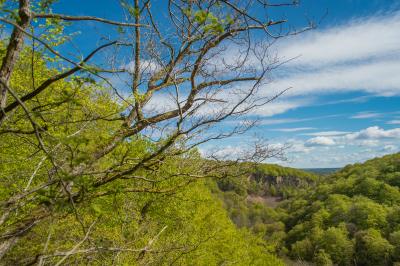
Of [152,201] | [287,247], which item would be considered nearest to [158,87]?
[152,201]

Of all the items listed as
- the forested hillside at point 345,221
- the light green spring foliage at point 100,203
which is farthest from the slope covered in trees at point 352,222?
the light green spring foliage at point 100,203

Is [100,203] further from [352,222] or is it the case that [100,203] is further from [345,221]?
[352,222]

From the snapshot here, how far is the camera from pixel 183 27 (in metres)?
5.50

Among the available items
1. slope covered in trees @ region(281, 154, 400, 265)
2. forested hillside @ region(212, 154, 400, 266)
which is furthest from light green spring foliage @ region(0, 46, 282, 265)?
slope covered in trees @ region(281, 154, 400, 265)

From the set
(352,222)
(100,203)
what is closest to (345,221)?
(352,222)

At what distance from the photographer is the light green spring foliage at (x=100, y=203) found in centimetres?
367

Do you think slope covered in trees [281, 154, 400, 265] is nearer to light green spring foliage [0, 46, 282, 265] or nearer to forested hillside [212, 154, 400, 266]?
forested hillside [212, 154, 400, 266]

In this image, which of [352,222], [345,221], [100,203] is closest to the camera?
[100,203]

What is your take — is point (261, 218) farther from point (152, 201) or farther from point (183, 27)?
point (183, 27)

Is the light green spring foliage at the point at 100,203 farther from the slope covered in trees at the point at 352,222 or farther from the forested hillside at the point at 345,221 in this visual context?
the slope covered in trees at the point at 352,222

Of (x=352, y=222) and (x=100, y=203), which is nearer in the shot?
(x=100, y=203)

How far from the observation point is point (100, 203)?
6.81m

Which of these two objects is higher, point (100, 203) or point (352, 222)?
point (100, 203)

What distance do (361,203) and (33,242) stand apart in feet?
270
